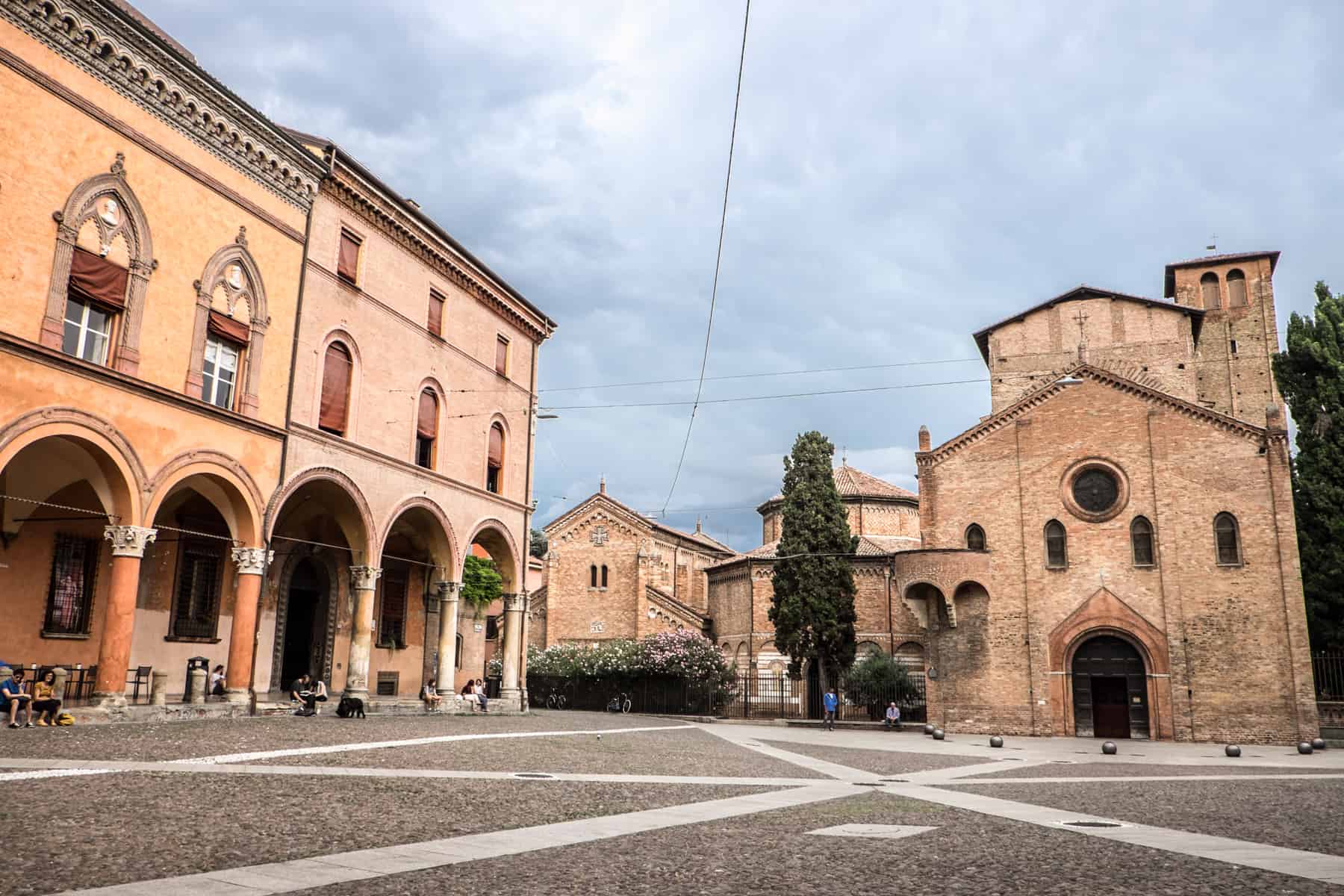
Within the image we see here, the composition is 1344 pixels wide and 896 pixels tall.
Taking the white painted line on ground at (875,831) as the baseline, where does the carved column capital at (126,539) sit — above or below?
above

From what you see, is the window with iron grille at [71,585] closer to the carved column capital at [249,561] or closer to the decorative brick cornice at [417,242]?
the carved column capital at [249,561]

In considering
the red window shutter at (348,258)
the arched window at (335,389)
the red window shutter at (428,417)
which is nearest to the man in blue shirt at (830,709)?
the red window shutter at (428,417)

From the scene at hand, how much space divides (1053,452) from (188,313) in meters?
25.5

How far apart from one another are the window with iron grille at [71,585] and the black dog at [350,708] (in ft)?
16.4

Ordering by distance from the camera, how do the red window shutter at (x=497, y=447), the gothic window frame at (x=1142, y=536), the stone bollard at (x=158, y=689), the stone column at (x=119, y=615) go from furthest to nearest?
the gothic window frame at (x=1142, y=536) → the red window shutter at (x=497, y=447) → the stone bollard at (x=158, y=689) → the stone column at (x=119, y=615)

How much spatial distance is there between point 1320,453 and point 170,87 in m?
32.6

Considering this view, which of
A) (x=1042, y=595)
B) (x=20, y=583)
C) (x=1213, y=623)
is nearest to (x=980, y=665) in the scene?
(x=1042, y=595)

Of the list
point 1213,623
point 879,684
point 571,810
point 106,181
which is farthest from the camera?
point 879,684

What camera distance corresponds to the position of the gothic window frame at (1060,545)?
30797mm

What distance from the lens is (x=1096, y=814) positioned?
34.2 feet

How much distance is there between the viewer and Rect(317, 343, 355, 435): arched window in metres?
21.3

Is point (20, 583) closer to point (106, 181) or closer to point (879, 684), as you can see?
point (106, 181)

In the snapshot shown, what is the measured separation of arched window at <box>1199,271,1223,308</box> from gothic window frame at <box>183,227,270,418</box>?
4051 cm

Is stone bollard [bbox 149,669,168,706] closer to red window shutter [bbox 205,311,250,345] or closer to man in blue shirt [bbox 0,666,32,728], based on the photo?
man in blue shirt [bbox 0,666,32,728]
